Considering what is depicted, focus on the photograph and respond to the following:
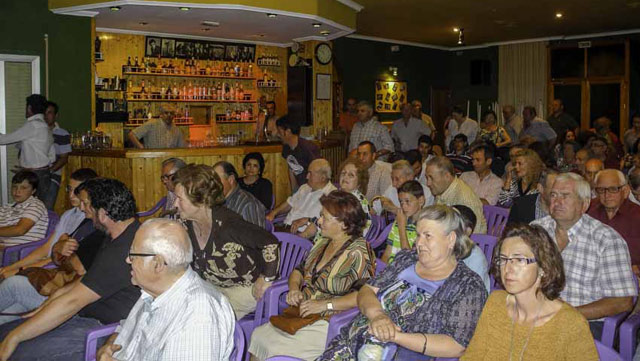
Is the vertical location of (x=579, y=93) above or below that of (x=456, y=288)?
above

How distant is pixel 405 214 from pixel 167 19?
261 inches

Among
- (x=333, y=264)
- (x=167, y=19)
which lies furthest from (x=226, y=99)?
(x=333, y=264)

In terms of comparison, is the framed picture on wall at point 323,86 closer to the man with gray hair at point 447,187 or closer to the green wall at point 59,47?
the green wall at point 59,47

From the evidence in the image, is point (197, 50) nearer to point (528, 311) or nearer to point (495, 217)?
point (495, 217)

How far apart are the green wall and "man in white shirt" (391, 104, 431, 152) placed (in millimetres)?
5555

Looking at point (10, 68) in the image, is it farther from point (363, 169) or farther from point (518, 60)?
point (518, 60)

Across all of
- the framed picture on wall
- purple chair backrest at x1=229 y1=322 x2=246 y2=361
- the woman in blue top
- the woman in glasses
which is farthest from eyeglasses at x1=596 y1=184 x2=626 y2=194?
Answer: the framed picture on wall

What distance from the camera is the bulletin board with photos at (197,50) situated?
38.7ft

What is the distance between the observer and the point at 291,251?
4.61 meters

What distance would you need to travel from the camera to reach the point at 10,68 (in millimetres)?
8859

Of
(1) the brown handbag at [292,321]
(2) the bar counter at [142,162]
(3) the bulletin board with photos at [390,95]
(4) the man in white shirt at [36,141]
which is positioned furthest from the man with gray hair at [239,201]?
(3) the bulletin board with photos at [390,95]

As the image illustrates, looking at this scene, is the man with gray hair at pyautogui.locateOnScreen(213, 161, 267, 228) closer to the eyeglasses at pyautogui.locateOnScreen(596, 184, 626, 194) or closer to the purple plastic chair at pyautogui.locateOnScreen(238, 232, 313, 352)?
the purple plastic chair at pyautogui.locateOnScreen(238, 232, 313, 352)

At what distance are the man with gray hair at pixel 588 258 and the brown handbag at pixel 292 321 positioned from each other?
133 cm

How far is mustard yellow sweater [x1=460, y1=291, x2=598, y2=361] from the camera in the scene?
2348mm
